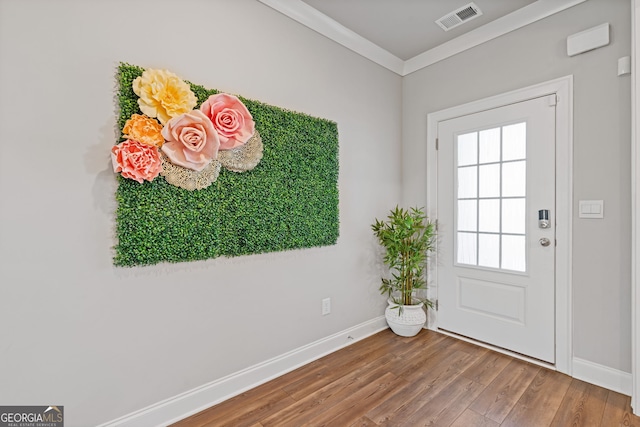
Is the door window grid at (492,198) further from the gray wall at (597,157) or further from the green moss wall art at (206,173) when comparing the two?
the green moss wall art at (206,173)

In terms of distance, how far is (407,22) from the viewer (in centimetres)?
239

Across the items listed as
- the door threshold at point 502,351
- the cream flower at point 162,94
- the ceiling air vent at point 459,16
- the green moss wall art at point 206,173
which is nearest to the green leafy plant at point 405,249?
the door threshold at point 502,351

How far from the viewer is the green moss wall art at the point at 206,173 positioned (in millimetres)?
1465

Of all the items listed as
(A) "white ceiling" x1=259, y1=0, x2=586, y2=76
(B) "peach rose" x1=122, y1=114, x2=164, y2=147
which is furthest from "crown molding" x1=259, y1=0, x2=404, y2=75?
(B) "peach rose" x1=122, y1=114, x2=164, y2=147

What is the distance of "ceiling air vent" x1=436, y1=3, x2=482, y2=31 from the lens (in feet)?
7.30

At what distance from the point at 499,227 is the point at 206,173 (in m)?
2.27

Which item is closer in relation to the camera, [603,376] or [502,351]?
[603,376]

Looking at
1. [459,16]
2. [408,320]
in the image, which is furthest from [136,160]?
[459,16]

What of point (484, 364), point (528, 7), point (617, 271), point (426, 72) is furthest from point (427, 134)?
point (484, 364)

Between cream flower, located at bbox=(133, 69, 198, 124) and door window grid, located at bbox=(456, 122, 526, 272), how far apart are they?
228cm

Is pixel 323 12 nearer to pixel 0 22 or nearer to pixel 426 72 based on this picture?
pixel 426 72

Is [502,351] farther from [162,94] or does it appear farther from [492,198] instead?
[162,94]

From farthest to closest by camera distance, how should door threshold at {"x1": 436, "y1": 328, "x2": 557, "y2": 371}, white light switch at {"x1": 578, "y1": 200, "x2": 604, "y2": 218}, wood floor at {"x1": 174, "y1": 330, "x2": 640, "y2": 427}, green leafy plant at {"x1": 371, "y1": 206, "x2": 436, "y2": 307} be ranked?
green leafy plant at {"x1": 371, "y1": 206, "x2": 436, "y2": 307} → door threshold at {"x1": 436, "y1": 328, "x2": 557, "y2": 371} → white light switch at {"x1": 578, "y1": 200, "x2": 604, "y2": 218} → wood floor at {"x1": 174, "y1": 330, "x2": 640, "y2": 427}
